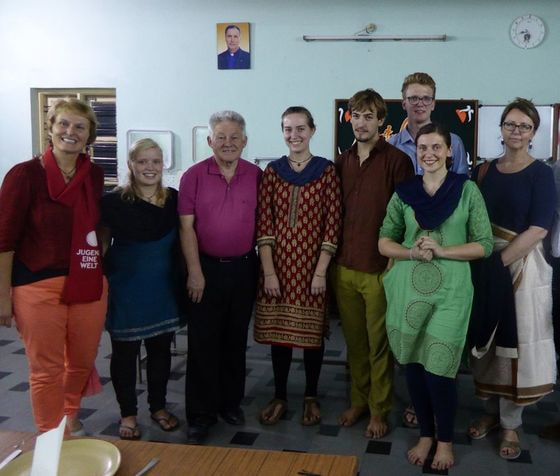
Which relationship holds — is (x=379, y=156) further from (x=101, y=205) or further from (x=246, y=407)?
(x=246, y=407)

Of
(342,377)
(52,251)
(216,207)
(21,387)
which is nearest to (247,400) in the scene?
(342,377)

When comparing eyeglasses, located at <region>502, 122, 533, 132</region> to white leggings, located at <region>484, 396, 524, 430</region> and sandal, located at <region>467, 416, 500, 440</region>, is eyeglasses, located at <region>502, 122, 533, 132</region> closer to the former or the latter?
white leggings, located at <region>484, 396, 524, 430</region>

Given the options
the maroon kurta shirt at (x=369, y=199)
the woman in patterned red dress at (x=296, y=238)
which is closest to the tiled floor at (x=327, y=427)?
the woman in patterned red dress at (x=296, y=238)

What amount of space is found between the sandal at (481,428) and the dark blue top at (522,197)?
89 cm

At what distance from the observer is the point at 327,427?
2.67 metres

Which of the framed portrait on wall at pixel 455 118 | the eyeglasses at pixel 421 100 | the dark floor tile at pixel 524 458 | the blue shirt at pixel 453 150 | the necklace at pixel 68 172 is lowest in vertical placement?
the dark floor tile at pixel 524 458

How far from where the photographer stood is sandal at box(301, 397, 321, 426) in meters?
2.69

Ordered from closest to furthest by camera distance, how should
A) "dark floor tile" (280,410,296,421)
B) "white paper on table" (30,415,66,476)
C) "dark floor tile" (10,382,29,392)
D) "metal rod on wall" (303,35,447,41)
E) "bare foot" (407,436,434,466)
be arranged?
"white paper on table" (30,415,66,476) → "bare foot" (407,436,434,466) → "dark floor tile" (280,410,296,421) → "dark floor tile" (10,382,29,392) → "metal rod on wall" (303,35,447,41)

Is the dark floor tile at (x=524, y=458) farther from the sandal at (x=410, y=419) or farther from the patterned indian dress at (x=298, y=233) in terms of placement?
the patterned indian dress at (x=298, y=233)

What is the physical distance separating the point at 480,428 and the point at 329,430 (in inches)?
25.6

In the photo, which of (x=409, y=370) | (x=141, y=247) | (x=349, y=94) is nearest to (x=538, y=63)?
(x=349, y=94)

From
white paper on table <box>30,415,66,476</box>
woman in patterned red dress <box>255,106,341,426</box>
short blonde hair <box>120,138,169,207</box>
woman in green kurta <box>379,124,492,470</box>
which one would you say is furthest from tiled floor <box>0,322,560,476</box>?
white paper on table <box>30,415,66,476</box>

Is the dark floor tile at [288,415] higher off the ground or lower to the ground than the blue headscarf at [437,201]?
lower

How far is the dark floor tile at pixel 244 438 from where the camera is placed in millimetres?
2512
